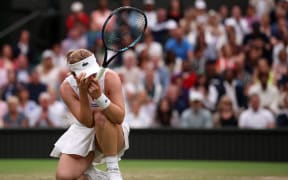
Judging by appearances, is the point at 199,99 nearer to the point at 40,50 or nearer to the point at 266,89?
the point at 266,89

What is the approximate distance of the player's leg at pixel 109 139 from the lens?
8.30 m

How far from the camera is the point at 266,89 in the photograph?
14570mm

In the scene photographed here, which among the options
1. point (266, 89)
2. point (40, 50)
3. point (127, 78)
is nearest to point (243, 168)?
point (266, 89)

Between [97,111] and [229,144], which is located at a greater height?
[97,111]

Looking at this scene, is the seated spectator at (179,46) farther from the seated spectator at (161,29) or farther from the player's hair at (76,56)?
the player's hair at (76,56)

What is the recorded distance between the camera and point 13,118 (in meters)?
14.8

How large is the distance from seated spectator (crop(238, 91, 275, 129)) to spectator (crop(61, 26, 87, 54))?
3.84 m

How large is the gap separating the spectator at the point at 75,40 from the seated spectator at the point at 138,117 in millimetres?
2427

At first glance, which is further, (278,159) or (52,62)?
(52,62)

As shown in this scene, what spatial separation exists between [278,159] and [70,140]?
5839mm

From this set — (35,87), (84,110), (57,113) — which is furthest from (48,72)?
(84,110)

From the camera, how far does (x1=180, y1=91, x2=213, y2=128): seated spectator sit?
47.0 feet

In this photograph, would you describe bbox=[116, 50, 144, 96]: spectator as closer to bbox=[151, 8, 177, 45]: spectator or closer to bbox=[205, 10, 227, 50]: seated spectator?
bbox=[151, 8, 177, 45]: spectator

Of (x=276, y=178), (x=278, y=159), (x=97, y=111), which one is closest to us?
(x=97, y=111)
